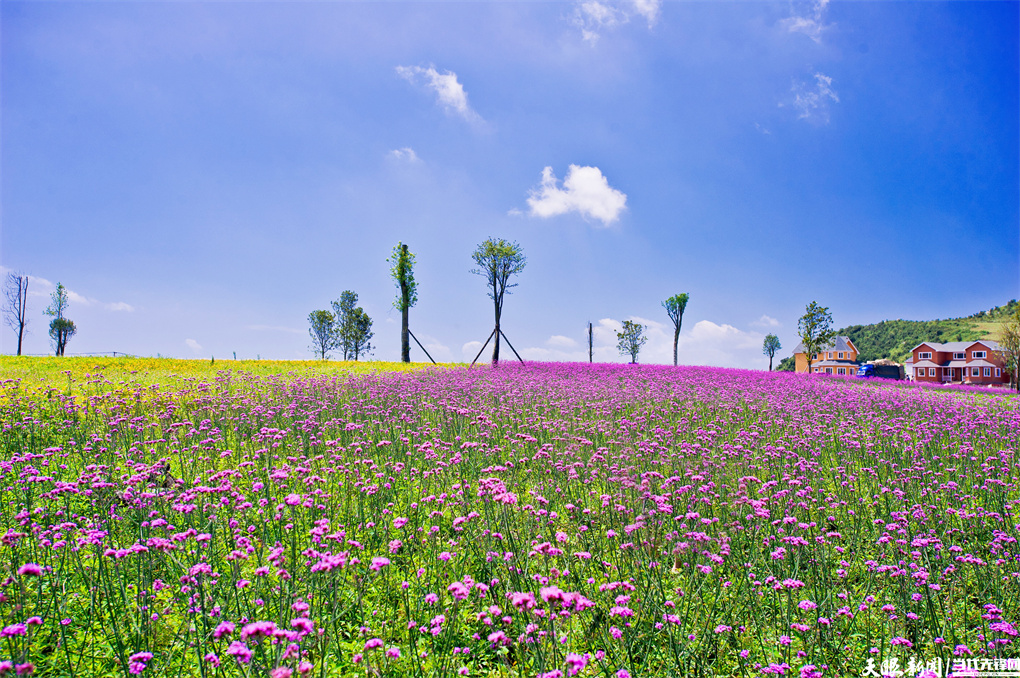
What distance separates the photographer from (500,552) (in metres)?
3.94

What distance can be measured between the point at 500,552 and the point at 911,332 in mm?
161574

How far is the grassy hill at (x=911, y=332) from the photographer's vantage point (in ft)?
A: 354

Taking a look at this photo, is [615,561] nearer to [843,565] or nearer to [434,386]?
[843,565]

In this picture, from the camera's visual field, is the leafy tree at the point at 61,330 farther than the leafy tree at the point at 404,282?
Yes

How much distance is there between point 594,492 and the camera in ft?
20.0

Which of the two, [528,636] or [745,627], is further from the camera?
[745,627]

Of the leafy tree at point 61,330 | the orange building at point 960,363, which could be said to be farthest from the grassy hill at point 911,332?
the leafy tree at point 61,330

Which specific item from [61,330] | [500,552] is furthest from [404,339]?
[61,330]

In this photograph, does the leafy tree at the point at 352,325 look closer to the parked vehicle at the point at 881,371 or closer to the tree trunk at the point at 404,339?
the tree trunk at the point at 404,339

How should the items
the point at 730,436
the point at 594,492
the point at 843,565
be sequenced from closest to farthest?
the point at 843,565 < the point at 594,492 < the point at 730,436

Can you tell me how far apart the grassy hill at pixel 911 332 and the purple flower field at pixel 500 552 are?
11964 centimetres

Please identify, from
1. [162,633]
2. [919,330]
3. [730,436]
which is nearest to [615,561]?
[162,633]

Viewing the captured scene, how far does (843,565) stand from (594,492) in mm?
2917

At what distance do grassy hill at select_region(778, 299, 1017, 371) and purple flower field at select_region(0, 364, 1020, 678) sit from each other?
4710 inches
